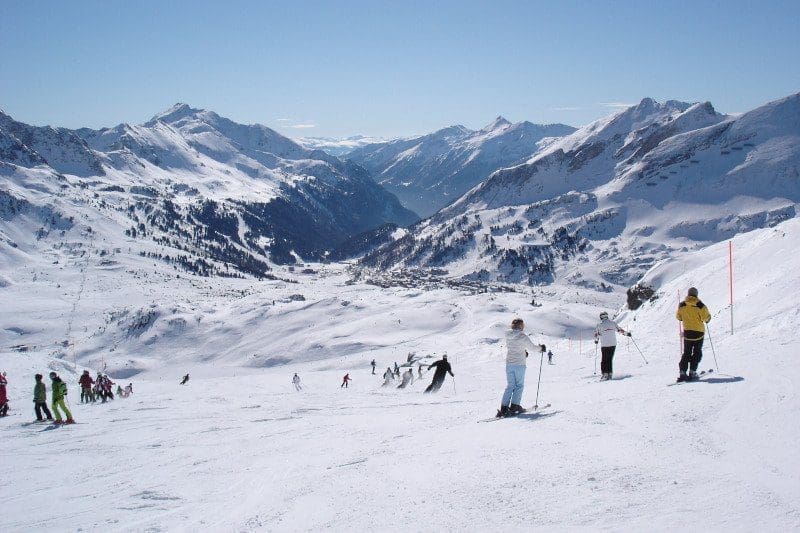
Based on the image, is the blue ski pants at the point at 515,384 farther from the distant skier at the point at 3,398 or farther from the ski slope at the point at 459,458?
the distant skier at the point at 3,398

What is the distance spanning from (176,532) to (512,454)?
457 cm

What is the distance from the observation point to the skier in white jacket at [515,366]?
11.5 m

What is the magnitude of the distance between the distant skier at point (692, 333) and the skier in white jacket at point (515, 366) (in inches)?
127

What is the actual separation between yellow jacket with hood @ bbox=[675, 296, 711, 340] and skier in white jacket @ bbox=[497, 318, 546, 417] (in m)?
3.59

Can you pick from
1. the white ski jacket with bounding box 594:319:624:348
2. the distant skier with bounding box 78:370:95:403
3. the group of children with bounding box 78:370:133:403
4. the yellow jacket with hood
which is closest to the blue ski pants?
the yellow jacket with hood

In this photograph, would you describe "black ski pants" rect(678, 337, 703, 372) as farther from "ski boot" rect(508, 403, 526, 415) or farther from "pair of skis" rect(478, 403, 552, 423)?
"ski boot" rect(508, 403, 526, 415)

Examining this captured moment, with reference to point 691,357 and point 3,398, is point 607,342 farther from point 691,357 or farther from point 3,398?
point 3,398

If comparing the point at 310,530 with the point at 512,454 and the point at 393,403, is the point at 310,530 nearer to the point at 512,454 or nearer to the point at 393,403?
the point at 512,454

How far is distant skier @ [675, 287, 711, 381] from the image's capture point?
1204cm

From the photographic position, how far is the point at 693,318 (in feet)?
41.3

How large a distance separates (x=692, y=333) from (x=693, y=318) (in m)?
0.36

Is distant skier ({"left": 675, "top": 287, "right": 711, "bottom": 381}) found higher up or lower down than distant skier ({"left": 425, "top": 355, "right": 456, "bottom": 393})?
higher up

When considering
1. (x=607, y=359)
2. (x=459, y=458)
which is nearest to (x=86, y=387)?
(x=607, y=359)

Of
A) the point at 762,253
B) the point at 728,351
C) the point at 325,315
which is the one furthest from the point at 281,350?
the point at 728,351
